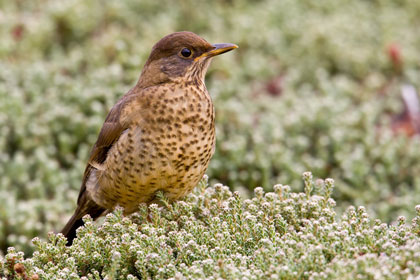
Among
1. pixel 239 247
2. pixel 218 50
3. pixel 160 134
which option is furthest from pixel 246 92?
pixel 239 247

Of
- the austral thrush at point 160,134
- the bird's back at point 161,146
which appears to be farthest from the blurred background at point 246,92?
the bird's back at point 161,146

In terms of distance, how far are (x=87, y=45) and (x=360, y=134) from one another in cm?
330

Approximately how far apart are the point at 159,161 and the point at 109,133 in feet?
1.74

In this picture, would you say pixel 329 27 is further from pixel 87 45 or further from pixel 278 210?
pixel 278 210

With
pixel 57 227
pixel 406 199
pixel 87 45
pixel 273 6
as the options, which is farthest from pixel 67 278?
pixel 273 6

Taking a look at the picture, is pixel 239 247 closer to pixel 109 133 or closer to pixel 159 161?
pixel 159 161

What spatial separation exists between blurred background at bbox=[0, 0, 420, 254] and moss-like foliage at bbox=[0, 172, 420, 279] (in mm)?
1624

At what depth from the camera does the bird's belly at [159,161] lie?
3.44m

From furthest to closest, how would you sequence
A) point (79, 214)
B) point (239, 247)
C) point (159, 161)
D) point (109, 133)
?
point (79, 214) < point (109, 133) < point (159, 161) < point (239, 247)

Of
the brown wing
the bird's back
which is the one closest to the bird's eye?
the bird's back

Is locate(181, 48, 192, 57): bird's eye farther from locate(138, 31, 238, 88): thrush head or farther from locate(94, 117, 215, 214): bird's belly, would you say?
locate(94, 117, 215, 214): bird's belly

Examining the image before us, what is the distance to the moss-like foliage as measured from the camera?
259 centimetres

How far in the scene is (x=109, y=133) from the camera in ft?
12.5

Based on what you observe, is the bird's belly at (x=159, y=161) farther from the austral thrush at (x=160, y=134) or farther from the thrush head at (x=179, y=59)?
the thrush head at (x=179, y=59)
